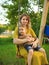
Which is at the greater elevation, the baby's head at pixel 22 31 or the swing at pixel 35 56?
the baby's head at pixel 22 31

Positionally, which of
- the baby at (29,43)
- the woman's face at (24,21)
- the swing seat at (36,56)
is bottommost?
the swing seat at (36,56)

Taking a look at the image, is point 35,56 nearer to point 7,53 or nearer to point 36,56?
point 36,56

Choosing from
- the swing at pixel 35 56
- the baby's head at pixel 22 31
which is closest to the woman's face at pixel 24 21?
the baby's head at pixel 22 31

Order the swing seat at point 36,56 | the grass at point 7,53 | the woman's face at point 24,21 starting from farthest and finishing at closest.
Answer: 1. the grass at point 7,53
2. the woman's face at point 24,21
3. the swing seat at point 36,56

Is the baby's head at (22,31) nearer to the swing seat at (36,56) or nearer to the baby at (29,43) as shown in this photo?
the baby at (29,43)

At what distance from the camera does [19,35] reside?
334cm

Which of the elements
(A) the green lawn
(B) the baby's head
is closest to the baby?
A: (B) the baby's head

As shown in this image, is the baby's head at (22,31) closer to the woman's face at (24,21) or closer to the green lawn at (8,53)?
the woman's face at (24,21)

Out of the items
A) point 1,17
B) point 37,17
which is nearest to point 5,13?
point 1,17

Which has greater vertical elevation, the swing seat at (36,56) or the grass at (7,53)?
the swing seat at (36,56)

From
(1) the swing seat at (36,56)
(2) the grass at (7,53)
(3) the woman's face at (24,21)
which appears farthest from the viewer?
(2) the grass at (7,53)

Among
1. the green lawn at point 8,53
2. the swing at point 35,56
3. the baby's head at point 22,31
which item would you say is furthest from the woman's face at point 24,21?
the green lawn at point 8,53

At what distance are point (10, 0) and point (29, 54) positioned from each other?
372cm

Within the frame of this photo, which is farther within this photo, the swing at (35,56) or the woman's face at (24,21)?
the woman's face at (24,21)
